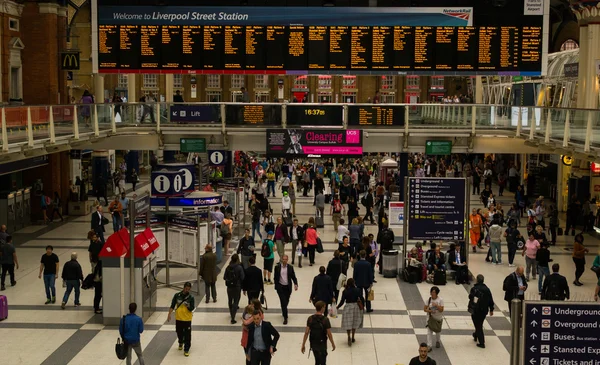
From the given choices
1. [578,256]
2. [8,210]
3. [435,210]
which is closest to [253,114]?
[8,210]

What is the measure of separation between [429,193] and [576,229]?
11.9 m

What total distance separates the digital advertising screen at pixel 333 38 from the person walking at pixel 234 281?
1451 cm

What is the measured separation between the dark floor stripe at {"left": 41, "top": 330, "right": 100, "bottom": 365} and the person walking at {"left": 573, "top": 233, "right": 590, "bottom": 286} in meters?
12.1

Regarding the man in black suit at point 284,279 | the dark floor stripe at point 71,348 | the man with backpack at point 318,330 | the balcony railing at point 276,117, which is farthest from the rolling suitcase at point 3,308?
the balcony railing at point 276,117

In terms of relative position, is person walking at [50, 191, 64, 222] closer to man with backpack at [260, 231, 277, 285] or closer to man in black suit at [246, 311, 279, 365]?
man with backpack at [260, 231, 277, 285]

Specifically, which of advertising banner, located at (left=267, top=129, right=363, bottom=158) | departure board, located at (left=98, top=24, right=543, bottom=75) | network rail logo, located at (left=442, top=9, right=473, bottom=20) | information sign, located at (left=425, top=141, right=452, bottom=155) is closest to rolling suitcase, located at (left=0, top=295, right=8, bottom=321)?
advertising banner, located at (left=267, top=129, right=363, bottom=158)

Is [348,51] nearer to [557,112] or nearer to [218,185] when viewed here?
[218,185]

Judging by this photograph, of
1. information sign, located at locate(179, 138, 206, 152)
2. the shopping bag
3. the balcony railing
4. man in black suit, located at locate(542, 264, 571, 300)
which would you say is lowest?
the shopping bag

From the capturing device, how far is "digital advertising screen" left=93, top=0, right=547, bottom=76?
3108 centimetres

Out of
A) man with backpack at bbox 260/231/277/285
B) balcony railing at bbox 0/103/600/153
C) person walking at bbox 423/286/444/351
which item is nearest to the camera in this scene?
person walking at bbox 423/286/444/351

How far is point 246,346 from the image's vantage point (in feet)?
47.0

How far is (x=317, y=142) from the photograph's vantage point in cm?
3014

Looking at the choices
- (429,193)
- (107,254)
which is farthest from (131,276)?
(429,193)

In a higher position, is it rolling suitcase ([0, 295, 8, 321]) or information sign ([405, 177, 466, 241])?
information sign ([405, 177, 466, 241])
